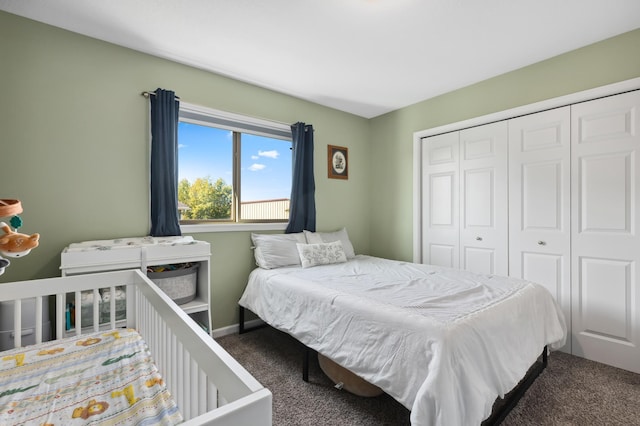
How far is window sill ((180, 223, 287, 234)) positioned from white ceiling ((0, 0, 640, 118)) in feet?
4.67

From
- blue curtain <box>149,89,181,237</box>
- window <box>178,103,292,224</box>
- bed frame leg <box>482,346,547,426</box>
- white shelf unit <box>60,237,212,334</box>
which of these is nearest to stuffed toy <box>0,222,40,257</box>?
white shelf unit <box>60,237,212,334</box>

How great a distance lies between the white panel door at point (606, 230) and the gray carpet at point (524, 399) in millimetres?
224

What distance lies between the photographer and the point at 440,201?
3.39 meters

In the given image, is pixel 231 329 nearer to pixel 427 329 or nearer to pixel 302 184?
pixel 302 184

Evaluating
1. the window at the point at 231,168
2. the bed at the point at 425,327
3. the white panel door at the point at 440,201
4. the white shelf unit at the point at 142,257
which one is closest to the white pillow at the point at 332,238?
the window at the point at 231,168

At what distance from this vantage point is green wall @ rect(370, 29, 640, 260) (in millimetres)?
2287

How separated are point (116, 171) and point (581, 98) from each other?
3704mm

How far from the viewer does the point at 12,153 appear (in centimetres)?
197

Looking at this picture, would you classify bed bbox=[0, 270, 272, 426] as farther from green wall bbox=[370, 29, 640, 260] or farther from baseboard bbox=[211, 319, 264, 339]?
green wall bbox=[370, 29, 640, 260]

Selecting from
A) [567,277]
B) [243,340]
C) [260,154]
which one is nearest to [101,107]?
[260,154]

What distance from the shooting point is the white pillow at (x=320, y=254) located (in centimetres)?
295

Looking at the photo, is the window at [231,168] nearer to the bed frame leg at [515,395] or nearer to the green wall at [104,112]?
the green wall at [104,112]

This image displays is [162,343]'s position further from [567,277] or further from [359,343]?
[567,277]

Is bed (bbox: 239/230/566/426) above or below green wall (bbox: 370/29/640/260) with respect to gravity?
below
